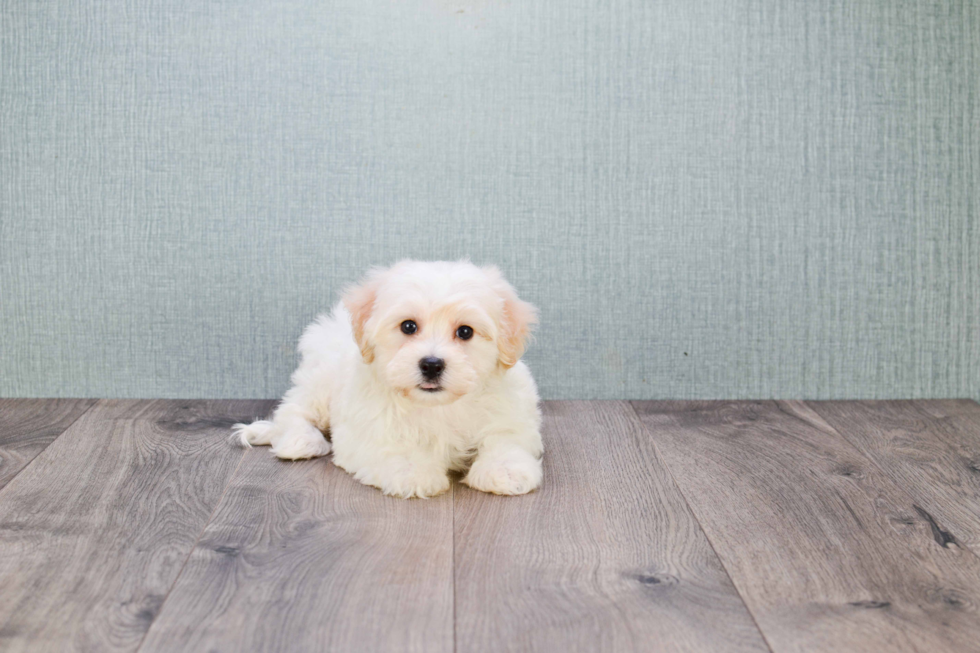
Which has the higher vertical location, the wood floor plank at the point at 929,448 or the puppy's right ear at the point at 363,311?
the puppy's right ear at the point at 363,311

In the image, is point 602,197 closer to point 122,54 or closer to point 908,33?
point 908,33

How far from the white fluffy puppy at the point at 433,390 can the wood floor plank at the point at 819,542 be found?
1.40 feet

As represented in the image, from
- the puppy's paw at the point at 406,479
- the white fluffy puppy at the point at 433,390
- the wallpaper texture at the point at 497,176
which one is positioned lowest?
the puppy's paw at the point at 406,479

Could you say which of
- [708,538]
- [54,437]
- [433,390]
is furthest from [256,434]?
[708,538]

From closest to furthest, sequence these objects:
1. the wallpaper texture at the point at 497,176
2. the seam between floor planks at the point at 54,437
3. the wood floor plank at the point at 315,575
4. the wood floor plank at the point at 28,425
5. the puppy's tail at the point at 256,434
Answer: the wood floor plank at the point at 315,575, the seam between floor planks at the point at 54,437, the wood floor plank at the point at 28,425, the puppy's tail at the point at 256,434, the wallpaper texture at the point at 497,176

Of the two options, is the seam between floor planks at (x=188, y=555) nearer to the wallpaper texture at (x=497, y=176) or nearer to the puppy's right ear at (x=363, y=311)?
the puppy's right ear at (x=363, y=311)

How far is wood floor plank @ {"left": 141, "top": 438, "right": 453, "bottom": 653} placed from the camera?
1258 mm

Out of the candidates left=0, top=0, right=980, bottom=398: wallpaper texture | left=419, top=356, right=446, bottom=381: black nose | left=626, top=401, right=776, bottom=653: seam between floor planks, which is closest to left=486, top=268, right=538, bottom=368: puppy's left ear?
left=419, top=356, right=446, bottom=381: black nose

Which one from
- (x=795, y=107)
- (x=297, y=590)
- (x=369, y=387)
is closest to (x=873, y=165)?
(x=795, y=107)

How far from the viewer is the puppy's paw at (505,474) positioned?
1.83m

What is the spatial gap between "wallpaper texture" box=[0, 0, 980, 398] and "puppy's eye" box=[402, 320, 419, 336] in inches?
30.7

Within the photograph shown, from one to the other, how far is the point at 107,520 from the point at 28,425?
33.6 inches

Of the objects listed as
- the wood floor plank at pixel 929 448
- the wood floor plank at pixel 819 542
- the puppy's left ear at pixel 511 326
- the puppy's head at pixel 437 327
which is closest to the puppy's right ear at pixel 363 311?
the puppy's head at pixel 437 327

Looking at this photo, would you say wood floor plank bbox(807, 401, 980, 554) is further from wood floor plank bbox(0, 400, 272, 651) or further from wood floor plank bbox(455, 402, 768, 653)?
wood floor plank bbox(0, 400, 272, 651)
